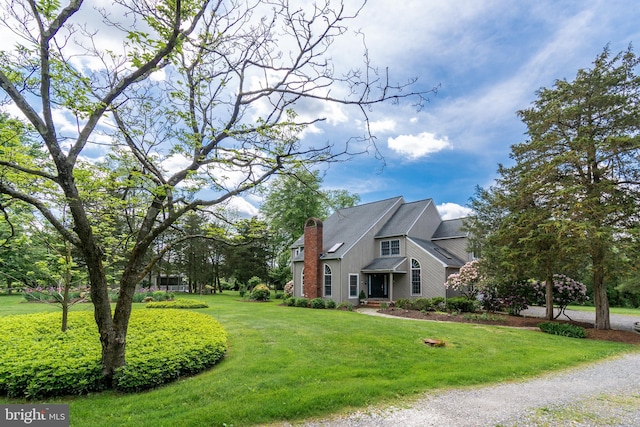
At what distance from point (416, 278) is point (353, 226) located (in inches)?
232

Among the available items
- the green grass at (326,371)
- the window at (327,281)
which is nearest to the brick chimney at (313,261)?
the window at (327,281)

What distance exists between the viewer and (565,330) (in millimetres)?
11516

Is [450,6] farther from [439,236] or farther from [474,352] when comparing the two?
[439,236]

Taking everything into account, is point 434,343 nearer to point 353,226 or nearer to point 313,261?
point 313,261

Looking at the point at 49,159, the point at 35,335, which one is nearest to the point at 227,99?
the point at 49,159

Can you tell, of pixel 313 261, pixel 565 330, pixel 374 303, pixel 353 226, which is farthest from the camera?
pixel 353 226

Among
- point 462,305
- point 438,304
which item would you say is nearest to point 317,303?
point 438,304

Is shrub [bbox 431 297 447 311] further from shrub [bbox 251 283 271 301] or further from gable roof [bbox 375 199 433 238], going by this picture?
shrub [bbox 251 283 271 301]

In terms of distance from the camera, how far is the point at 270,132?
5395mm

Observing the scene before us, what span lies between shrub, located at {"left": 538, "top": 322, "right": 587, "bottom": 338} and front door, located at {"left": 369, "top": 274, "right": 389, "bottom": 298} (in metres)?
11.1

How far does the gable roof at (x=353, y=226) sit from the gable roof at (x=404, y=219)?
2.24ft

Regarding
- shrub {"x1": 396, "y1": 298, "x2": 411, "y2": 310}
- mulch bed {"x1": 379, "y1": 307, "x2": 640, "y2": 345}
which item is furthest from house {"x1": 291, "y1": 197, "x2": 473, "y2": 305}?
mulch bed {"x1": 379, "y1": 307, "x2": 640, "y2": 345}

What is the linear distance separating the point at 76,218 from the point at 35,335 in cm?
558

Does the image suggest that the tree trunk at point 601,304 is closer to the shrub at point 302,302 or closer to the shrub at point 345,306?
the shrub at point 345,306
